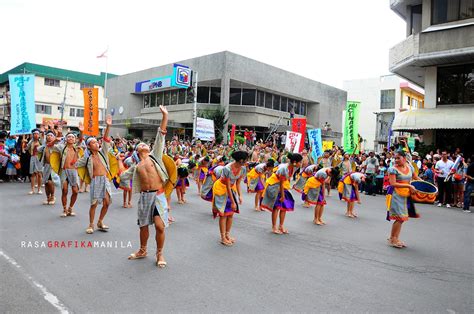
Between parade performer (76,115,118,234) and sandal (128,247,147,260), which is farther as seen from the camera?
parade performer (76,115,118,234)

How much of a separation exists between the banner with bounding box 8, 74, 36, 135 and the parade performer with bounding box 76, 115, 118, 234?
6138mm

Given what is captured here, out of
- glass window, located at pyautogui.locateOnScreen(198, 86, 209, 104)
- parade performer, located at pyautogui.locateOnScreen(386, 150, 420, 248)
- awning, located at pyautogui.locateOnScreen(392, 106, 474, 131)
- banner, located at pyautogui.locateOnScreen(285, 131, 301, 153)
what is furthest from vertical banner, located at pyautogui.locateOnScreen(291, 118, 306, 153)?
glass window, located at pyautogui.locateOnScreen(198, 86, 209, 104)

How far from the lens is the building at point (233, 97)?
30750mm

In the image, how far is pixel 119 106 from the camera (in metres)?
42.2

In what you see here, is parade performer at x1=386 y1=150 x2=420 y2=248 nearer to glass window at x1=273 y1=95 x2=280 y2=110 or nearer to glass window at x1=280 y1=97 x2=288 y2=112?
glass window at x1=273 y1=95 x2=280 y2=110

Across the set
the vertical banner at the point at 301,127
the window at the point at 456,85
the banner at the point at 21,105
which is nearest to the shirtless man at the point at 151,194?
the banner at the point at 21,105

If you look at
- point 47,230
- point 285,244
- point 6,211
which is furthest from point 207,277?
point 6,211

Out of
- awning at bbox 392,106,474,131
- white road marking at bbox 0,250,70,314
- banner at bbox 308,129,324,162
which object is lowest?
white road marking at bbox 0,250,70,314

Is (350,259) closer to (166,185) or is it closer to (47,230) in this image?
(166,185)

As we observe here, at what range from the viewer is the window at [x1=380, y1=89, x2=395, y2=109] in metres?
44.2

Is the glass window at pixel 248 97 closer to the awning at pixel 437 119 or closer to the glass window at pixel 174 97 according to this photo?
the glass window at pixel 174 97

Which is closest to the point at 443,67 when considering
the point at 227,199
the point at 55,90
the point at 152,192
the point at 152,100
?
the point at 227,199

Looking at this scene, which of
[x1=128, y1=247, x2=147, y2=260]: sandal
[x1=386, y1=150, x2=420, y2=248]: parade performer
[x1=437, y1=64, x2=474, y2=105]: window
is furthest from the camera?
[x1=437, y1=64, x2=474, y2=105]: window

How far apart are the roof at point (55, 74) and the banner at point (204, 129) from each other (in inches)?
1304
